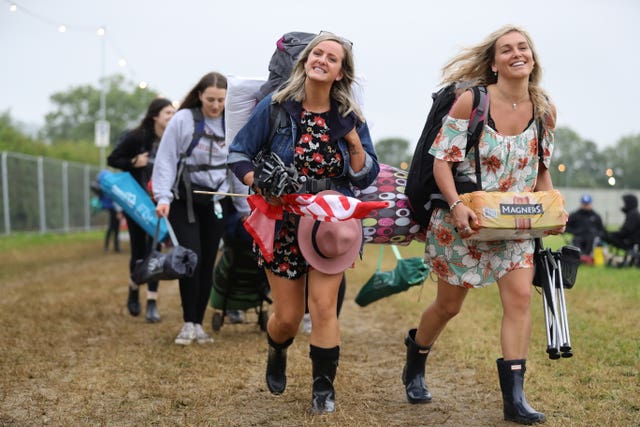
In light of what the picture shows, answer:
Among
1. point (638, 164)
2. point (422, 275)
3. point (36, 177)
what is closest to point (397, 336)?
point (422, 275)

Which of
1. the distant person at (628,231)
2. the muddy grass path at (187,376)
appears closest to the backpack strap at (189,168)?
the muddy grass path at (187,376)

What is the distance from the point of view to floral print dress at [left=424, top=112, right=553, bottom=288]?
4867mm

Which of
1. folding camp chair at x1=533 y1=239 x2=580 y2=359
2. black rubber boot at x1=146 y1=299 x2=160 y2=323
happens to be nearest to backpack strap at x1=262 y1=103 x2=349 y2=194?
folding camp chair at x1=533 y1=239 x2=580 y2=359

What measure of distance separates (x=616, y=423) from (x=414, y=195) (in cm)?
154

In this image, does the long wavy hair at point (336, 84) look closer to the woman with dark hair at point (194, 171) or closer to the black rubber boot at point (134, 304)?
the woman with dark hair at point (194, 171)

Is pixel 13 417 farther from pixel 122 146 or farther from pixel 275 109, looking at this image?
pixel 122 146

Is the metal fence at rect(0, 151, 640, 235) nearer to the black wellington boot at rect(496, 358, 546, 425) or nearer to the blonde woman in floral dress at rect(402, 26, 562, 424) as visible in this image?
the blonde woman in floral dress at rect(402, 26, 562, 424)

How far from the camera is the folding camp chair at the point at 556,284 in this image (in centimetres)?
481

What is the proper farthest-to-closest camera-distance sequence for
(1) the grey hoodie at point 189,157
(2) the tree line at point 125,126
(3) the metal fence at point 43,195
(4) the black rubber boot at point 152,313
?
(2) the tree line at point 125,126, (3) the metal fence at point 43,195, (4) the black rubber boot at point 152,313, (1) the grey hoodie at point 189,157

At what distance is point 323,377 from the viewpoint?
4.93 meters

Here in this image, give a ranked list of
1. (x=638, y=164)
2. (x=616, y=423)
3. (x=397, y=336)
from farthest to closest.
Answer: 1. (x=638, y=164)
2. (x=397, y=336)
3. (x=616, y=423)

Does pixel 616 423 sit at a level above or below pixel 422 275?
below

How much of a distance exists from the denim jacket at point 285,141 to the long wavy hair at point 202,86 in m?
2.47

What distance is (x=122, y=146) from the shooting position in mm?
9242
